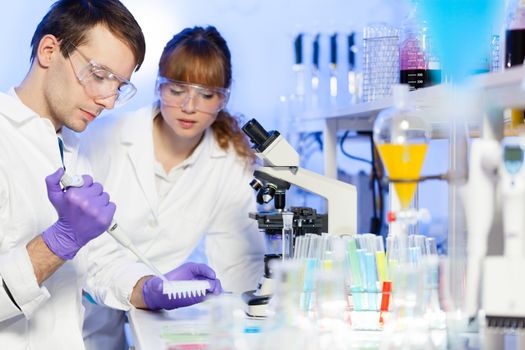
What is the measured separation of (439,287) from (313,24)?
2.78 m

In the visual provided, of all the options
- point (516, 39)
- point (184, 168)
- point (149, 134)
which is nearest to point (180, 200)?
point (184, 168)

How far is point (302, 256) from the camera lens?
1.88 m

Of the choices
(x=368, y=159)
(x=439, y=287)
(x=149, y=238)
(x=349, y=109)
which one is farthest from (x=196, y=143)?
(x=439, y=287)

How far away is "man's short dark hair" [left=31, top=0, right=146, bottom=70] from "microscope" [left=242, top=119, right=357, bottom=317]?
431 mm

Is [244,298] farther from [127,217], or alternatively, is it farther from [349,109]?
[349,109]

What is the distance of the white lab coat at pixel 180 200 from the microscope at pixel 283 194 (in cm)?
62

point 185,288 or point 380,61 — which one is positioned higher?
point 380,61

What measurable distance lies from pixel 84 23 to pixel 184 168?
2.70 feet

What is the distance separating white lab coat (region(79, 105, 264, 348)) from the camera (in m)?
2.61

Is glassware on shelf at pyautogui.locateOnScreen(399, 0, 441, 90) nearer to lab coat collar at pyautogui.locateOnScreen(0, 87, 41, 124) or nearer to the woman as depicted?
the woman

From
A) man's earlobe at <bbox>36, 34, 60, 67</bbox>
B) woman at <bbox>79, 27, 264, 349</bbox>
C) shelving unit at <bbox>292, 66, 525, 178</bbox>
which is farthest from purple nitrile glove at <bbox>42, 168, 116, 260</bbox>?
shelving unit at <bbox>292, 66, 525, 178</bbox>

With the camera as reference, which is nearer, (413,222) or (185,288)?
(413,222)

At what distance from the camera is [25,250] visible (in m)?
1.85

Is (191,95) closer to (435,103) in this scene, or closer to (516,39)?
(435,103)
